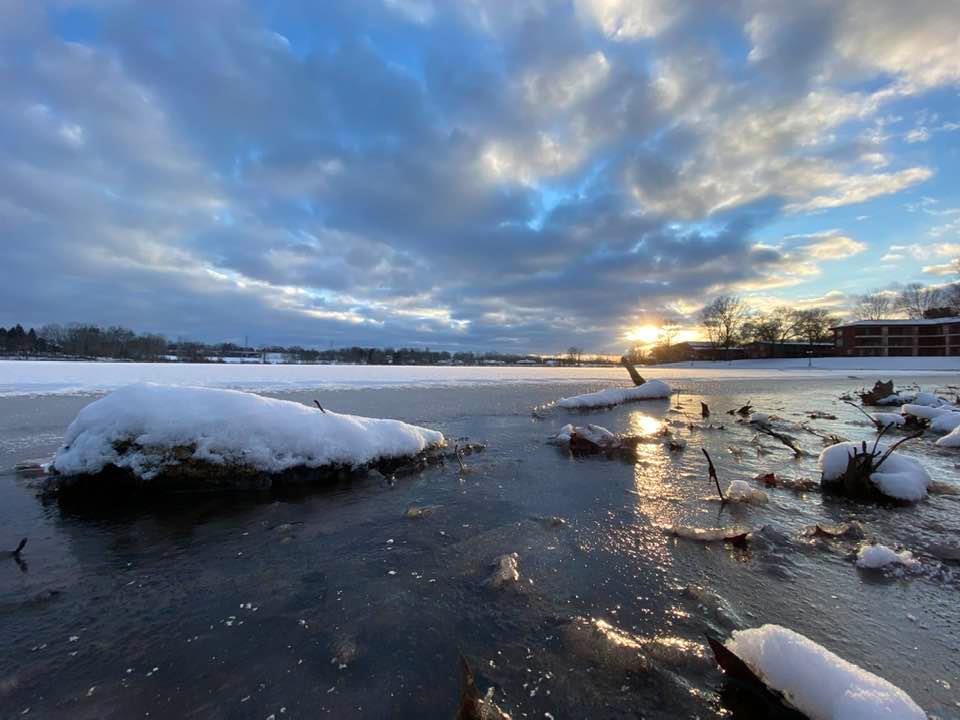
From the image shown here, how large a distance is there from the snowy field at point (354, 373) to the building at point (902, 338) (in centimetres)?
1944

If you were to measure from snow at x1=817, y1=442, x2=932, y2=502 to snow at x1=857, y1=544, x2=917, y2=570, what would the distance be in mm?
2053

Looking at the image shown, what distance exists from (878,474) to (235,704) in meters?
7.30

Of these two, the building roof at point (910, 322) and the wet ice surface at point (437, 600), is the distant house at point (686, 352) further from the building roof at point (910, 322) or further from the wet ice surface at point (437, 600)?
the wet ice surface at point (437, 600)

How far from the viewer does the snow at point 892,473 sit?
512 cm

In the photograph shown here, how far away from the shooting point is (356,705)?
2.12 meters

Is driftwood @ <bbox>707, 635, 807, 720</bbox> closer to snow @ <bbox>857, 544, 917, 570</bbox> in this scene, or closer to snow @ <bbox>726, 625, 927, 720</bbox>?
snow @ <bbox>726, 625, 927, 720</bbox>

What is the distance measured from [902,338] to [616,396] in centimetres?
9912

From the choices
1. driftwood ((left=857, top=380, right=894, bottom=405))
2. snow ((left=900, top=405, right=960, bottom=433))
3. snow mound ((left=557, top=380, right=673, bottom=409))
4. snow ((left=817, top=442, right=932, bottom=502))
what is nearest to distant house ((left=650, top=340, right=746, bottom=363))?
driftwood ((left=857, top=380, right=894, bottom=405))

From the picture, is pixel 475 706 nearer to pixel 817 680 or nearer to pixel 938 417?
pixel 817 680

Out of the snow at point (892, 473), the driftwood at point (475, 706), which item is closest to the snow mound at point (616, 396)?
the snow at point (892, 473)

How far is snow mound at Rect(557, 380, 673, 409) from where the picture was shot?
1530 cm

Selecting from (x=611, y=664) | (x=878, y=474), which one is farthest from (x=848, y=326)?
(x=611, y=664)

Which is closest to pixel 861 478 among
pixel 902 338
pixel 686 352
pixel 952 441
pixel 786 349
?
pixel 952 441

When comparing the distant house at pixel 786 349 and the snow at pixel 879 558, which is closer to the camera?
the snow at pixel 879 558
